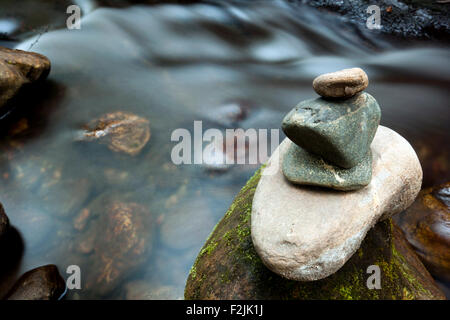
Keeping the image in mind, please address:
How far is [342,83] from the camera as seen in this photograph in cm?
252

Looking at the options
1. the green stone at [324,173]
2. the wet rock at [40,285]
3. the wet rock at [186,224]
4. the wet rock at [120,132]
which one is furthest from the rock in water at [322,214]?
the wet rock at [120,132]

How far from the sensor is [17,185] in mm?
4512

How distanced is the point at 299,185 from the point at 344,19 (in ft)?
23.1

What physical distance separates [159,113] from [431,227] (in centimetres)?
435

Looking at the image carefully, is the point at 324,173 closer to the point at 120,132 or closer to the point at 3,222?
Answer: the point at 120,132

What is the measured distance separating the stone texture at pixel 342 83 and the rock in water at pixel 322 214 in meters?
0.84

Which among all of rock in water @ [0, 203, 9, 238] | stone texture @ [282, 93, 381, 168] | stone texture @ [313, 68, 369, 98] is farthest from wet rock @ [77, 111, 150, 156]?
stone texture @ [313, 68, 369, 98]

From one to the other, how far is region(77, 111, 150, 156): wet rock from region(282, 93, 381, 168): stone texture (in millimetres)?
2992

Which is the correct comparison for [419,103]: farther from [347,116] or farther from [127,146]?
[127,146]

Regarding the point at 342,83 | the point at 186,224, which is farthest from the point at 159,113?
the point at 342,83

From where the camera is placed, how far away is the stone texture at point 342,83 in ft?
8.16

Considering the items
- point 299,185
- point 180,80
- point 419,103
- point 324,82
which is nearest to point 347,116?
point 324,82

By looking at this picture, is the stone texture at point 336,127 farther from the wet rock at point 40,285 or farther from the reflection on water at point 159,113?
the wet rock at point 40,285
